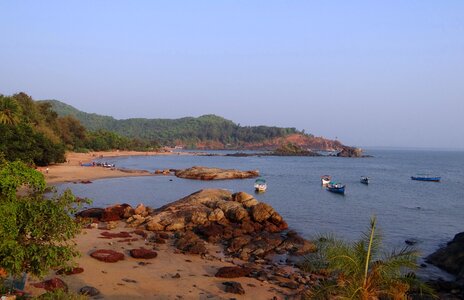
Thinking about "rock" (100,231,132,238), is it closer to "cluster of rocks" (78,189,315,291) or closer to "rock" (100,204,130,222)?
"cluster of rocks" (78,189,315,291)

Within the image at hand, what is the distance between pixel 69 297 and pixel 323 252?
711cm

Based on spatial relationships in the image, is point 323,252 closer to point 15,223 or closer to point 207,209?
point 15,223

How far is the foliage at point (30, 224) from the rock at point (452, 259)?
67.2 ft

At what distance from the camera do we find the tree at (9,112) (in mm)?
60219

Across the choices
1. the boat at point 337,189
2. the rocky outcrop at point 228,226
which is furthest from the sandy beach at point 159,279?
the boat at point 337,189

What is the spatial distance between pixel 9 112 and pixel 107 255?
49.5 metres

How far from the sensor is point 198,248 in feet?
81.9

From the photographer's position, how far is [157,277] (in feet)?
64.5

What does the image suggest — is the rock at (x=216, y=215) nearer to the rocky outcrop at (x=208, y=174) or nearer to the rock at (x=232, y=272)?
the rock at (x=232, y=272)

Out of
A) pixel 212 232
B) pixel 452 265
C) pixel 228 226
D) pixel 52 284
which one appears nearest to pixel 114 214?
pixel 212 232

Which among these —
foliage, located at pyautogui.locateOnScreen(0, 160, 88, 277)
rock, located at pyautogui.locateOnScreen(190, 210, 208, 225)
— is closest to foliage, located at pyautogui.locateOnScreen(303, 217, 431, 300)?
foliage, located at pyautogui.locateOnScreen(0, 160, 88, 277)

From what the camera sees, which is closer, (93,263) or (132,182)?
(93,263)

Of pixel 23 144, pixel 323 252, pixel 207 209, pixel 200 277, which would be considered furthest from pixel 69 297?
pixel 23 144

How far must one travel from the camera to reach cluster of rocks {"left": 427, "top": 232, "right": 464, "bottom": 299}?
2027 cm
